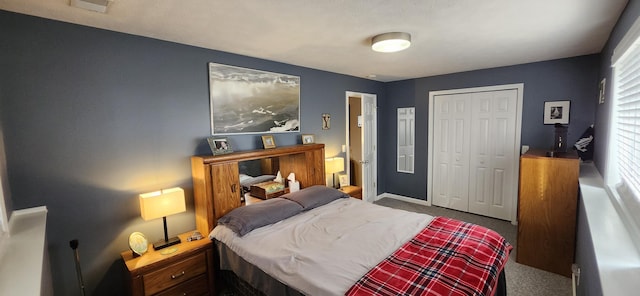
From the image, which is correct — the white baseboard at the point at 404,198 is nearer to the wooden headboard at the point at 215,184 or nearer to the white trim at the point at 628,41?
the wooden headboard at the point at 215,184

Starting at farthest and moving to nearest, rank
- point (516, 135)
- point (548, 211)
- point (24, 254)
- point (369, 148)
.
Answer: point (369, 148) < point (516, 135) < point (548, 211) < point (24, 254)

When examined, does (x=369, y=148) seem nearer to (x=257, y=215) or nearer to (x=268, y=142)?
(x=268, y=142)

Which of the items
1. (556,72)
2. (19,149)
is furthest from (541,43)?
(19,149)

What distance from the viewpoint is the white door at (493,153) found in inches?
151

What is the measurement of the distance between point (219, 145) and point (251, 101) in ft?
2.05

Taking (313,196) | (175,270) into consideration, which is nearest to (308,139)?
(313,196)

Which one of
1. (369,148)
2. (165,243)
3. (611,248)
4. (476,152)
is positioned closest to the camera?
(611,248)

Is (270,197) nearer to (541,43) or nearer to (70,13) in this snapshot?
(70,13)

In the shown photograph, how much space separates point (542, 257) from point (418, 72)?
105 inches

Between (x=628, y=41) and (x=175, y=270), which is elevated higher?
(x=628, y=41)

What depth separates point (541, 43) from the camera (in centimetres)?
263

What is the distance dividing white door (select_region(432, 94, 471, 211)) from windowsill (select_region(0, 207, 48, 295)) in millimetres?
4624

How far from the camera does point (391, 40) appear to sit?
7.20ft

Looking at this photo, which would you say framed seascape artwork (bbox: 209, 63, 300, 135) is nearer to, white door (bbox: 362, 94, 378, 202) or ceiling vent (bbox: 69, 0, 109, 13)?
ceiling vent (bbox: 69, 0, 109, 13)
